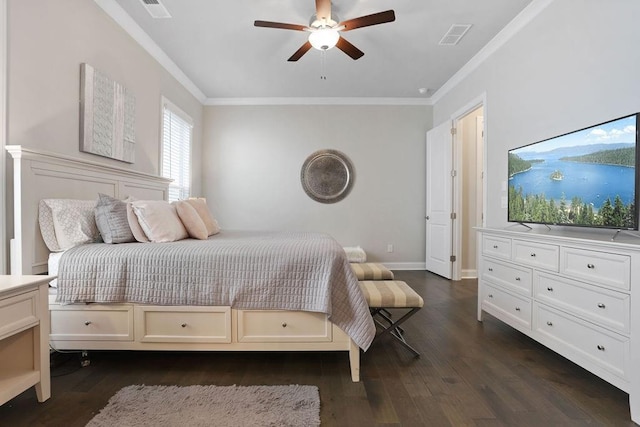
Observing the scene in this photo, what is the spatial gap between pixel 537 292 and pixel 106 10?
13.2ft

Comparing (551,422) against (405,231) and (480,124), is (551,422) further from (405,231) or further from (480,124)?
(480,124)

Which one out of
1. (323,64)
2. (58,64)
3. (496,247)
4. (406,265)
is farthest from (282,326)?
(406,265)

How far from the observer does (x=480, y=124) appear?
4.59 metres

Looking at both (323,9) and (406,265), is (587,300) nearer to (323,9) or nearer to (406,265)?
(323,9)

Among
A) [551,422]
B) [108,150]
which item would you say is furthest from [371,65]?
[551,422]

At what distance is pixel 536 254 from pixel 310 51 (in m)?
2.93

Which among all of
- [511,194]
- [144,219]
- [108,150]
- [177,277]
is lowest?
[177,277]

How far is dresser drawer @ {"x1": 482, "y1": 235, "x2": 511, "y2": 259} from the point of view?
7.89ft

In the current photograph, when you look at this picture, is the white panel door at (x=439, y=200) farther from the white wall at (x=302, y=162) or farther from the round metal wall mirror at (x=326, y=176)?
the round metal wall mirror at (x=326, y=176)

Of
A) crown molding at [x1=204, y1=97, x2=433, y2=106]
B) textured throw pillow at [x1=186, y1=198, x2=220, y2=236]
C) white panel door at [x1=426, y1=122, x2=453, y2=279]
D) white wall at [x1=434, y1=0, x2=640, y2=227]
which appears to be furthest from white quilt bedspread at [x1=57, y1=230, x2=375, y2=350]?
crown molding at [x1=204, y1=97, x2=433, y2=106]

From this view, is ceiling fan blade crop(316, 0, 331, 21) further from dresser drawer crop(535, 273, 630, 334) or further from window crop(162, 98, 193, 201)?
dresser drawer crop(535, 273, 630, 334)

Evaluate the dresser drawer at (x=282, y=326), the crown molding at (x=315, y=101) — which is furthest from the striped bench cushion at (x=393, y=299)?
the crown molding at (x=315, y=101)

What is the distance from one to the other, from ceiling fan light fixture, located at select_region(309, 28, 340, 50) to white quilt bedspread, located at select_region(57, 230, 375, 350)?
6.15ft

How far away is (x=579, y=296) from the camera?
1.74 m
